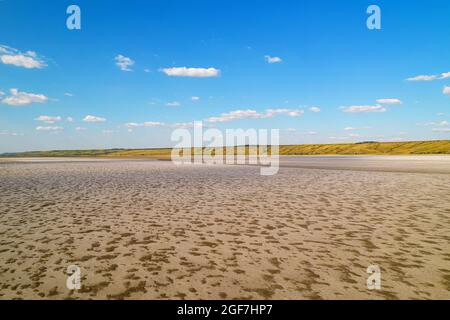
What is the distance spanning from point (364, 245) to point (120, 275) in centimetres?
686

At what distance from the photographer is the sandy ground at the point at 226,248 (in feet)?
19.6

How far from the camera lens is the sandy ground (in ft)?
19.6

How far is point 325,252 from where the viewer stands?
7984mm

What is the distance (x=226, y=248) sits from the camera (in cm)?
845

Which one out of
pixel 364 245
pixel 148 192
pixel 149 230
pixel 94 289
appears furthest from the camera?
pixel 148 192

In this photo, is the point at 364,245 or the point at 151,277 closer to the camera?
the point at 151,277

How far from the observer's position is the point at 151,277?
257 inches

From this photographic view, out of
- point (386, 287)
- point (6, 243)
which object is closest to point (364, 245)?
point (386, 287)
